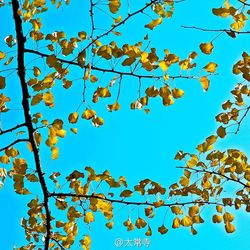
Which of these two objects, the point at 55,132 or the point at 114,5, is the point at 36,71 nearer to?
the point at 55,132

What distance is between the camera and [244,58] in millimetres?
2041

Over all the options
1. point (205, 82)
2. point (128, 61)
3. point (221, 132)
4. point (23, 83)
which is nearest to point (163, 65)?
point (128, 61)

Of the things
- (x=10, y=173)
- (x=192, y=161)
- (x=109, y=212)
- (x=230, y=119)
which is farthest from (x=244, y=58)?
(x=10, y=173)

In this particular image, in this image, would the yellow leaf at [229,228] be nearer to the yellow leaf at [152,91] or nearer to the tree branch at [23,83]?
the yellow leaf at [152,91]

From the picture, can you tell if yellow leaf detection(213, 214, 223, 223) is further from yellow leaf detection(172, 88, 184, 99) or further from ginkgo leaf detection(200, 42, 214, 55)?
ginkgo leaf detection(200, 42, 214, 55)

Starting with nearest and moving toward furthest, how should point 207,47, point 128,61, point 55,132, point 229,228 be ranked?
point 128,61 → point 207,47 → point 55,132 → point 229,228

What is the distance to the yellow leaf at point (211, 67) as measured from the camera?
2.09m

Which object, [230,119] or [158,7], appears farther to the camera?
[158,7]

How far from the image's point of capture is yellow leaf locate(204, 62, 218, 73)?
209 centimetres

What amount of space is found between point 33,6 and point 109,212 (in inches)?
48.0

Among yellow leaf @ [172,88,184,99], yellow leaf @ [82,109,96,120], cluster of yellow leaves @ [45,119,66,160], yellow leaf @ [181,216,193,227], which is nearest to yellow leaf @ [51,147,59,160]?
cluster of yellow leaves @ [45,119,66,160]

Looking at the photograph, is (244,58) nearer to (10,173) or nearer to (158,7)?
(158,7)

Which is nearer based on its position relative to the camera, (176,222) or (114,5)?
(114,5)

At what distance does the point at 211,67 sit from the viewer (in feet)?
6.90
